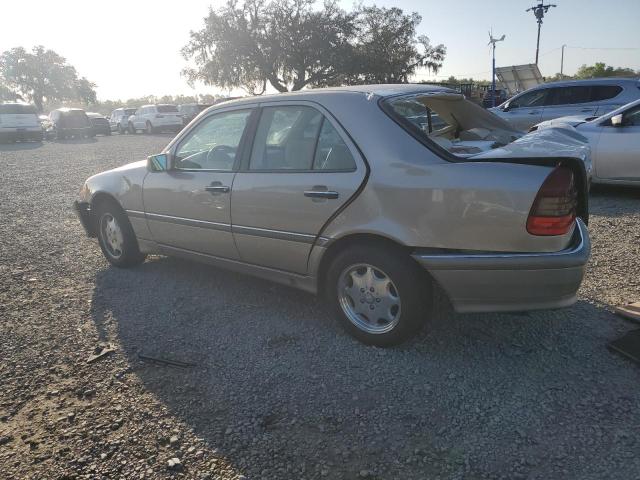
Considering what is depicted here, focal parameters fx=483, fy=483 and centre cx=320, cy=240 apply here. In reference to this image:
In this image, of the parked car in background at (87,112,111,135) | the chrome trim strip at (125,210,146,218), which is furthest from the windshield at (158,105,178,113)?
the chrome trim strip at (125,210,146,218)

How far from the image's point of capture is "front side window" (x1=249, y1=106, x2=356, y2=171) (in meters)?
3.13

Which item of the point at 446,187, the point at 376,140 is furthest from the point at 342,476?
the point at 376,140

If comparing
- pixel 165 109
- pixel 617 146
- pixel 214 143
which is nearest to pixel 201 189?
pixel 214 143

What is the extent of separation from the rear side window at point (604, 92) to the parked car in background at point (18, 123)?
24.7 m

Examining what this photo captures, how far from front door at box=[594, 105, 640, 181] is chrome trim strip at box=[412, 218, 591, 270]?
4671mm

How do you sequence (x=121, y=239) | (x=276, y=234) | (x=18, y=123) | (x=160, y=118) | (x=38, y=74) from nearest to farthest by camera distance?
(x=276, y=234) < (x=121, y=239) < (x=18, y=123) < (x=160, y=118) < (x=38, y=74)

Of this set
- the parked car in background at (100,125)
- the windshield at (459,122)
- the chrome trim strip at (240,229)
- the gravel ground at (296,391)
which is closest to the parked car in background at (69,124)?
the parked car in background at (100,125)

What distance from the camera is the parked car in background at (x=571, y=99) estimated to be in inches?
368

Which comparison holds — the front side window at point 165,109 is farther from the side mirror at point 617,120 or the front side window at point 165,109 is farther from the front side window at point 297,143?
the front side window at point 297,143

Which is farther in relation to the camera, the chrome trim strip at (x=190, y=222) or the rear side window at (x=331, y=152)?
the chrome trim strip at (x=190, y=222)

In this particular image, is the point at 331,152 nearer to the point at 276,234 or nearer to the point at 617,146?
the point at 276,234

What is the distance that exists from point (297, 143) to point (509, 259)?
1.60 metres

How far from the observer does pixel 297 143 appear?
3.36 m

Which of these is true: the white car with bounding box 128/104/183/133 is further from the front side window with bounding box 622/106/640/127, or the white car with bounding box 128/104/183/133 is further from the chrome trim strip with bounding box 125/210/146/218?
the front side window with bounding box 622/106/640/127
